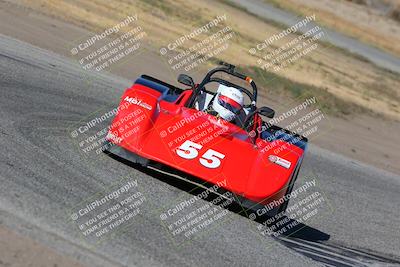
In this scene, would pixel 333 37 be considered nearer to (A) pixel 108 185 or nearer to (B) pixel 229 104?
(B) pixel 229 104

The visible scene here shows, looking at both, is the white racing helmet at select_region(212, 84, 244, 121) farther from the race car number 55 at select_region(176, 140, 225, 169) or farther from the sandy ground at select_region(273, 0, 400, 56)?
the sandy ground at select_region(273, 0, 400, 56)

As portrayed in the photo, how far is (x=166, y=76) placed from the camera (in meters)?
18.3

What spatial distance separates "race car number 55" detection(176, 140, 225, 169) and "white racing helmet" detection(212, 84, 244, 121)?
4.51ft

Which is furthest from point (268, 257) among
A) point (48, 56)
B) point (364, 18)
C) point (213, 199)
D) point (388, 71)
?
point (364, 18)

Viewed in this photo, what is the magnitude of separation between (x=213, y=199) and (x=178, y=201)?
576 mm

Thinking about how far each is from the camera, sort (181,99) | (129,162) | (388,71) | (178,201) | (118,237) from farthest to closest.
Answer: (388,71) < (181,99) < (129,162) < (178,201) < (118,237)

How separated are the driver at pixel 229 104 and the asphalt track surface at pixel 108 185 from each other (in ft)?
5.24

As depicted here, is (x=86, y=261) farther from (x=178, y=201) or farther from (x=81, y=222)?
(x=178, y=201)

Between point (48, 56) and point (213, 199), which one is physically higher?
point (213, 199)

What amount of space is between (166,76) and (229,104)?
297 inches

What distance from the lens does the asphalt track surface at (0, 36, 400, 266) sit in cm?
769

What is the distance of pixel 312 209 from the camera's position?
38.7 feet
